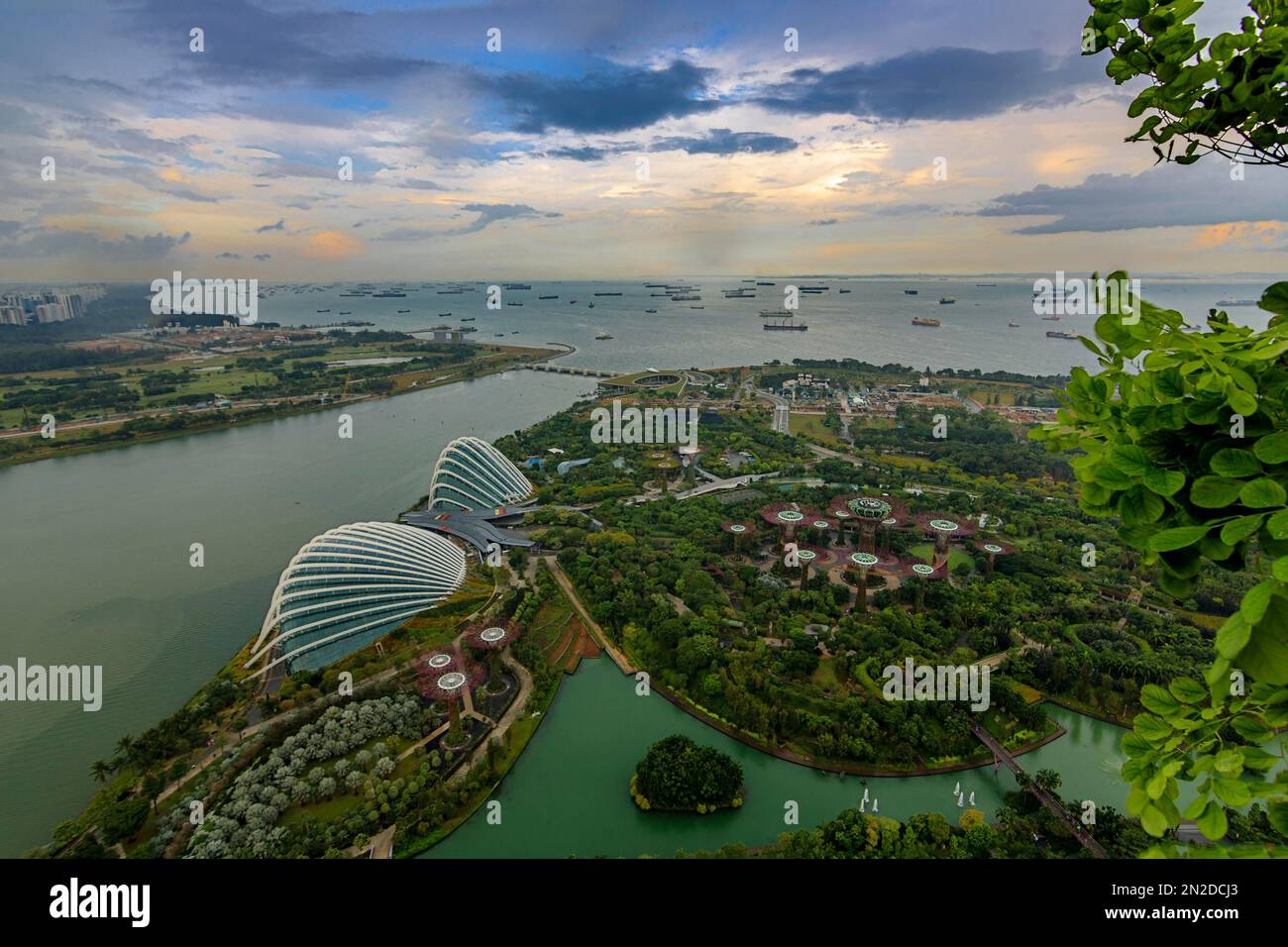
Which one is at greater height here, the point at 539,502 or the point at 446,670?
the point at 539,502

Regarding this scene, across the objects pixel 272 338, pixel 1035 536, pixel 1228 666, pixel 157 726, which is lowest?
pixel 157 726

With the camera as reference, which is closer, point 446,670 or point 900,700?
point 900,700

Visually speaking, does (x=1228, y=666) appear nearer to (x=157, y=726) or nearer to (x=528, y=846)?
(x=528, y=846)

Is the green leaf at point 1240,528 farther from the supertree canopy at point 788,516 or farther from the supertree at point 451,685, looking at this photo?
the supertree canopy at point 788,516

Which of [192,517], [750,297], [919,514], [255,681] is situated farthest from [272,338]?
[750,297]

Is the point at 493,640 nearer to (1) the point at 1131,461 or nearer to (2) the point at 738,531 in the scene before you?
(2) the point at 738,531

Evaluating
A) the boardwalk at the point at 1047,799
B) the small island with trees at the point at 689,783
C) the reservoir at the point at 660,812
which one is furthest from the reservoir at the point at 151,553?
the boardwalk at the point at 1047,799

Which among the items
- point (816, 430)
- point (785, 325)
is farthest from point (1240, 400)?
point (785, 325)

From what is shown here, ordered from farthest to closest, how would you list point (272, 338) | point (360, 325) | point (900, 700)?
point (360, 325), point (272, 338), point (900, 700)

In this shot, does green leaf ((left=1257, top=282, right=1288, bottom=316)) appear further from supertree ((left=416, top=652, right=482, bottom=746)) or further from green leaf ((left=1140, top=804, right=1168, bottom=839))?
supertree ((left=416, top=652, right=482, bottom=746))
